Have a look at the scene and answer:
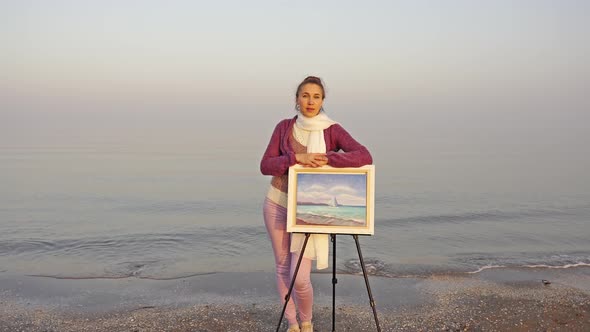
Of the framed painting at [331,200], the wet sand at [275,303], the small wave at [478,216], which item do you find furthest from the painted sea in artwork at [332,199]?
the small wave at [478,216]

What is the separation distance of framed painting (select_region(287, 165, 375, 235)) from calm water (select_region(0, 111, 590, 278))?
4031 mm

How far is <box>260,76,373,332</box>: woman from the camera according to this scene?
4031mm

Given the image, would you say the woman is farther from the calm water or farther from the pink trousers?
the calm water

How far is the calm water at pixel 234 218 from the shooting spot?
868 cm

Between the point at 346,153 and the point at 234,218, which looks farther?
the point at 234,218

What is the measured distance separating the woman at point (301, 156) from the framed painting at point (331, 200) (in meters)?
0.09

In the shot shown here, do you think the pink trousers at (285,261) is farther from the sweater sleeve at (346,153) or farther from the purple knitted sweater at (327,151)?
the sweater sleeve at (346,153)

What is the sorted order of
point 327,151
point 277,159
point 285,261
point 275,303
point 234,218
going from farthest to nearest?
point 234,218, point 275,303, point 285,261, point 327,151, point 277,159

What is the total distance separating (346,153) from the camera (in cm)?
390

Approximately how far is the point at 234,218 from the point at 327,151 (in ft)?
29.2

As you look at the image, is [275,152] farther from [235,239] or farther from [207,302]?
[235,239]

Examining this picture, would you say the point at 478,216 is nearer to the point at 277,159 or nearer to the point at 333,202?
the point at 333,202

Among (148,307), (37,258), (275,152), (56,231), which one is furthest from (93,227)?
(275,152)

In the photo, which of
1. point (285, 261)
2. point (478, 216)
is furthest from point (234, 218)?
point (285, 261)
